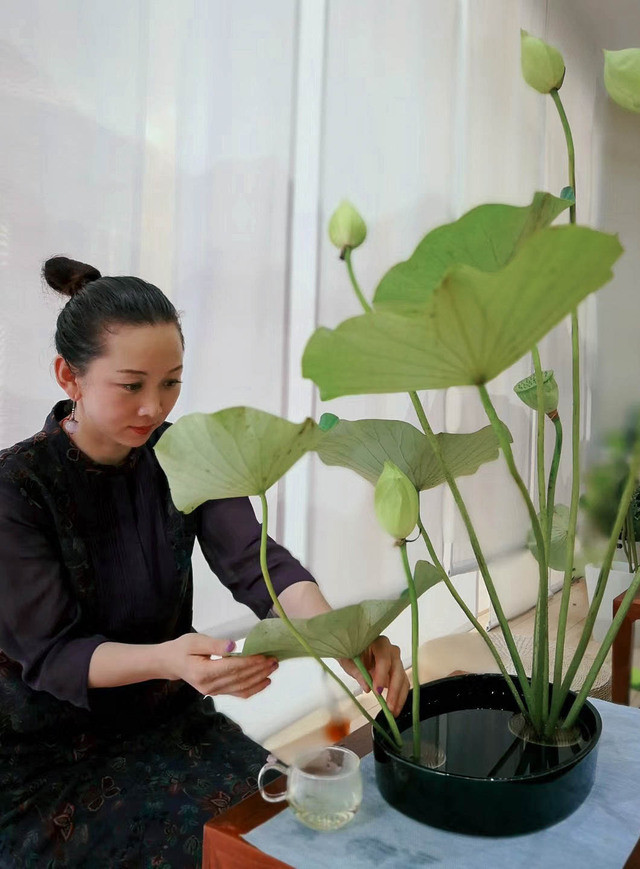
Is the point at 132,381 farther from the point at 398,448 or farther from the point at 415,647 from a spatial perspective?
the point at 415,647

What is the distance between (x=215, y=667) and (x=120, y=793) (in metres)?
0.35

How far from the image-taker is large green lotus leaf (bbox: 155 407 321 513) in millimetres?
493

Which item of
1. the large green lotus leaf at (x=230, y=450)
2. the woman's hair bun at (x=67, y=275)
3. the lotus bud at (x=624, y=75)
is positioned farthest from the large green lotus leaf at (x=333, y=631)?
the woman's hair bun at (x=67, y=275)

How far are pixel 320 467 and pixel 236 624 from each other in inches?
22.3

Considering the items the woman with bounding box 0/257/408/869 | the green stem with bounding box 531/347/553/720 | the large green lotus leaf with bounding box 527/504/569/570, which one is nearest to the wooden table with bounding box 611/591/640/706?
the large green lotus leaf with bounding box 527/504/569/570

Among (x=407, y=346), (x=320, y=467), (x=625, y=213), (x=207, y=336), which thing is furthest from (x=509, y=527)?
(x=407, y=346)

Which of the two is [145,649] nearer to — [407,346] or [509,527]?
[407,346]

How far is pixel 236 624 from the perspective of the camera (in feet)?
6.15

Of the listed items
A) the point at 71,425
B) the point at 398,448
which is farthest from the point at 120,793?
the point at 398,448

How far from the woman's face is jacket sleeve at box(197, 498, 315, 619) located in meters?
0.20

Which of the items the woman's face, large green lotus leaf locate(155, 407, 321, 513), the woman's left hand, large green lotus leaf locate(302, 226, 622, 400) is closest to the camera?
large green lotus leaf locate(302, 226, 622, 400)

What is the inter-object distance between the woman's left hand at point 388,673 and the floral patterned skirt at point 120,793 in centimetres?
37

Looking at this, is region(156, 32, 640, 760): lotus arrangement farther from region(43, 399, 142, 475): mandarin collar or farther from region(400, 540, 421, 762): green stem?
region(43, 399, 142, 475): mandarin collar

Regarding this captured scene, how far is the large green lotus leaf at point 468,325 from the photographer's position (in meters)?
0.38
